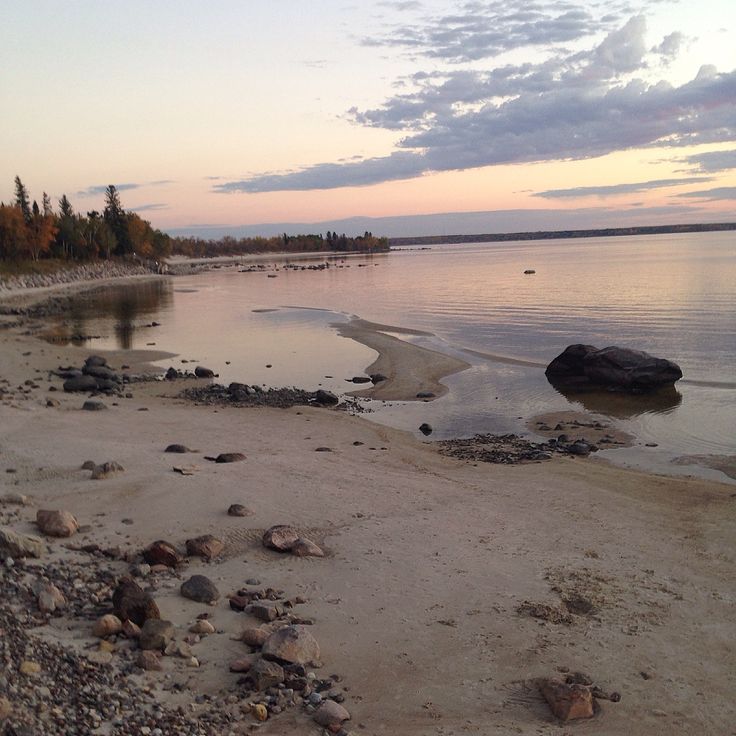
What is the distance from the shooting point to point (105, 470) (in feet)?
34.1

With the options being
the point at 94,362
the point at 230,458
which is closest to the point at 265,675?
the point at 230,458

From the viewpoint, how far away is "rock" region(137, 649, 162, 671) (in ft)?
17.7

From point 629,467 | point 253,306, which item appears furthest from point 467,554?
point 253,306

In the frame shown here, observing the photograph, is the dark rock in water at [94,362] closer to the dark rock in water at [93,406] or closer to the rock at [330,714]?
the dark rock in water at [93,406]

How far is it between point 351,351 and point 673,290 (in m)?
35.1

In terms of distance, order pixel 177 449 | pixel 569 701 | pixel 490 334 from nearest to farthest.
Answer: pixel 569 701 → pixel 177 449 → pixel 490 334

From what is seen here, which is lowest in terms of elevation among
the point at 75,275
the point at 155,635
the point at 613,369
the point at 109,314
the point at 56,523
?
the point at 613,369

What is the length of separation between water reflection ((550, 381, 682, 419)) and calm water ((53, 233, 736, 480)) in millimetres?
97

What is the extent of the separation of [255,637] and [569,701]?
2.61m

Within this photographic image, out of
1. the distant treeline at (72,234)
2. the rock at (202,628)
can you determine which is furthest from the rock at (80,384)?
the distant treeline at (72,234)

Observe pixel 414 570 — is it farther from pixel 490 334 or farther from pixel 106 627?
pixel 490 334

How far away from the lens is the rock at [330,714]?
16.5 ft

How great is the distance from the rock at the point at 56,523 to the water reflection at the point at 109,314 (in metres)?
25.5

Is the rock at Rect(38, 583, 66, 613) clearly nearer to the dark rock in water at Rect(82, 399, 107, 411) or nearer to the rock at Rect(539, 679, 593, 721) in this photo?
the rock at Rect(539, 679, 593, 721)
